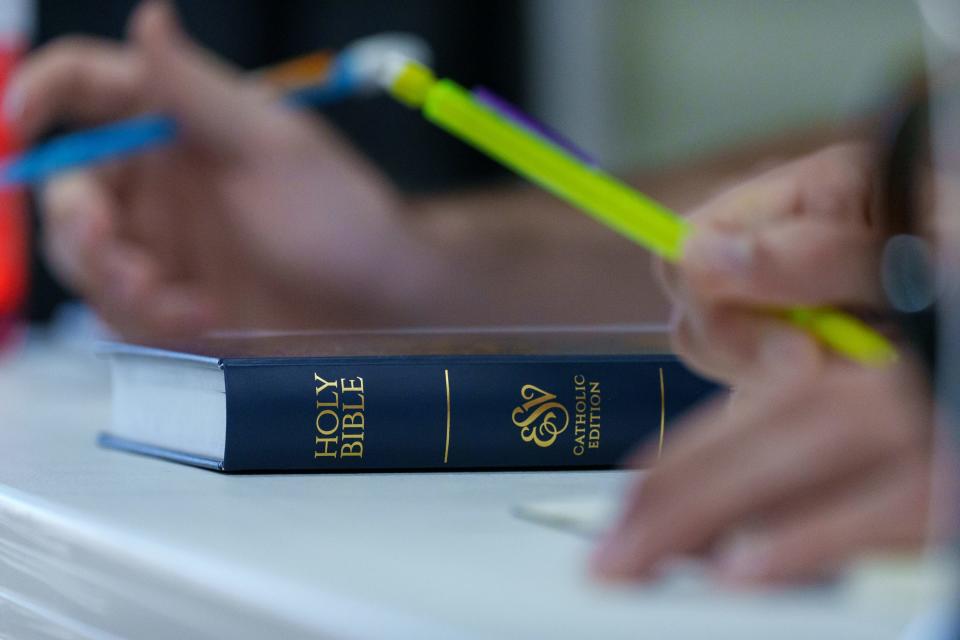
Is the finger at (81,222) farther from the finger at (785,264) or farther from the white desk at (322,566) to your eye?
the finger at (785,264)

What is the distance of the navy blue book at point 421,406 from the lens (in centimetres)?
29

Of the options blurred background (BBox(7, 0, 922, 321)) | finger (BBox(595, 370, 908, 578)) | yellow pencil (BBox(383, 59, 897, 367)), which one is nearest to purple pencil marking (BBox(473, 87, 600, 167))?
yellow pencil (BBox(383, 59, 897, 367))

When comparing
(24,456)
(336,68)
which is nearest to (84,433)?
(24,456)

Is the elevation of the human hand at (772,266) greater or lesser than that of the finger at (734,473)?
greater

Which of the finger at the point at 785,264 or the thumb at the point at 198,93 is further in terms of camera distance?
the thumb at the point at 198,93

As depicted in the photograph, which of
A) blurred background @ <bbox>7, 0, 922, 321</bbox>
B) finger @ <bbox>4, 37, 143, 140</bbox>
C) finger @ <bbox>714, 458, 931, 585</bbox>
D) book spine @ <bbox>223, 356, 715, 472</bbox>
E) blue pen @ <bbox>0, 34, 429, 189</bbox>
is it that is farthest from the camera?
blurred background @ <bbox>7, 0, 922, 321</bbox>

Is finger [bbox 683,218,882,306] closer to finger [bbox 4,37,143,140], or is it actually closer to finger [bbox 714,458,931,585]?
finger [bbox 714,458,931,585]

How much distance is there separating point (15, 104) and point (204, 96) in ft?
0.40

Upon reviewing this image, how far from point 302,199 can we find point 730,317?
0.59 meters

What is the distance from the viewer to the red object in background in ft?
2.45

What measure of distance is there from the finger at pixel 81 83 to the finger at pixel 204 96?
0.04m

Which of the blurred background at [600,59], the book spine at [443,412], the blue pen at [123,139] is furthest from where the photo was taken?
the blurred background at [600,59]

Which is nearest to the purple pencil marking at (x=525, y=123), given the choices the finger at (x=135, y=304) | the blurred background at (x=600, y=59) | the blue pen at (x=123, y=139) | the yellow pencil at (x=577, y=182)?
the yellow pencil at (x=577, y=182)

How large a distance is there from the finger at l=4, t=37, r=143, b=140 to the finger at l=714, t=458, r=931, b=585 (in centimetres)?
68
